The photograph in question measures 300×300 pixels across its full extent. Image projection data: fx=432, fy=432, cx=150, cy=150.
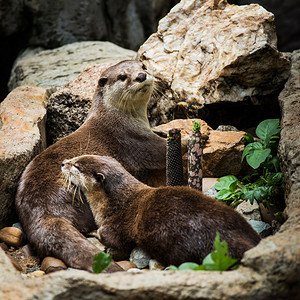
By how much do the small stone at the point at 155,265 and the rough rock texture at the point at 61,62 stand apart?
13.0 ft

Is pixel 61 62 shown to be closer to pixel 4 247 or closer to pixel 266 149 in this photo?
pixel 4 247


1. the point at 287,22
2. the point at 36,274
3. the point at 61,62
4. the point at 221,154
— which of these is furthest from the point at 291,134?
the point at 61,62

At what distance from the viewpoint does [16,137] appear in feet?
13.7

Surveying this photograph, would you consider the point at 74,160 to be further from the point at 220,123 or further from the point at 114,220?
the point at 220,123

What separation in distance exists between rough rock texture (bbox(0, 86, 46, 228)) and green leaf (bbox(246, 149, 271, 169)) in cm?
202

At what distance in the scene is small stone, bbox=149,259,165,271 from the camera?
296 cm

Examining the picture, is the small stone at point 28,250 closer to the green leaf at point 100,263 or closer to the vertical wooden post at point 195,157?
the green leaf at point 100,263

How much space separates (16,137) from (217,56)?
93.7 inches

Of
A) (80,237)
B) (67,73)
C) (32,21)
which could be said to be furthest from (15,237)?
(32,21)

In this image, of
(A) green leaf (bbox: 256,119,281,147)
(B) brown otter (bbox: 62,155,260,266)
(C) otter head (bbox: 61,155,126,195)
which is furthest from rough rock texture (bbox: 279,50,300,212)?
(C) otter head (bbox: 61,155,126,195)

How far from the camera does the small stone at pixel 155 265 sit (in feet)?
9.70

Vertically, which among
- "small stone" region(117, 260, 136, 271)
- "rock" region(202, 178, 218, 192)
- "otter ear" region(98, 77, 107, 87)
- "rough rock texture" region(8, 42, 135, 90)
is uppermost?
"otter ear" region(98, 77, 107, 87)

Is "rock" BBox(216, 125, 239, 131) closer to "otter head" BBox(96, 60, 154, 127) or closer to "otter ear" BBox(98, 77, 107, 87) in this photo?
"otter head" BBox(96, 60, 154, 127)

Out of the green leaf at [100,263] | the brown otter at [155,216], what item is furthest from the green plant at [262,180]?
the green leaf at [100,263]
